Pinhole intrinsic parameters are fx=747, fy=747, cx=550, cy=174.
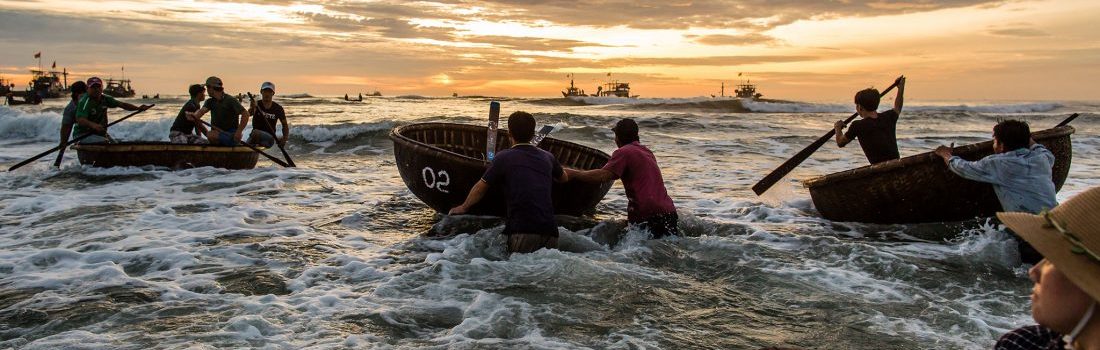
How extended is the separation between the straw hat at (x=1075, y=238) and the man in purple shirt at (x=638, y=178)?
510 cm

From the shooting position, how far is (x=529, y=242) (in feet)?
21.1

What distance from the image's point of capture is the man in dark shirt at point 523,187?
624 centimetres

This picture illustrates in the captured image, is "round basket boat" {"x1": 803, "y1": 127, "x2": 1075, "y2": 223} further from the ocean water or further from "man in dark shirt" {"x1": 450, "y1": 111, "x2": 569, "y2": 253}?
"man in dark shirt" {"x1": 450, "y1": 111, "x2": 569, "y2": 253}

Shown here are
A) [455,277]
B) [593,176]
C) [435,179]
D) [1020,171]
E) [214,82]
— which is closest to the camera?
[455,277]

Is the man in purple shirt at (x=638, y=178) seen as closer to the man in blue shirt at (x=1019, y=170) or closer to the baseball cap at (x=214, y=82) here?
the man in blue shirt at (x=1019, y=170)

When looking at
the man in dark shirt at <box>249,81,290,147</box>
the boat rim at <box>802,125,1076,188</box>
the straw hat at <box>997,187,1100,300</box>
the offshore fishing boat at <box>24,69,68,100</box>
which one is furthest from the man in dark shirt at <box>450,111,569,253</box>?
the offshore fishing boat at <box>24,69,68,100</box>

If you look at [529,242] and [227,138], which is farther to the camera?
[227,138]

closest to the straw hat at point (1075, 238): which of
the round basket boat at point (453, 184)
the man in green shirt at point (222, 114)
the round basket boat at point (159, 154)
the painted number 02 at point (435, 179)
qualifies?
the round basket boat at point (453, 184)

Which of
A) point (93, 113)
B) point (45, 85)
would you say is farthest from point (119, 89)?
point (93, 113)

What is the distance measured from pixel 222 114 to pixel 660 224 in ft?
27.4

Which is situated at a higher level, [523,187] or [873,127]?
[873,127]

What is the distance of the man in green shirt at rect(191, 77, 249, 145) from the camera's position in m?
12.0

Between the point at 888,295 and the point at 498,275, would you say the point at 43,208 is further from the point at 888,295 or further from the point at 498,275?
the point at 888,295

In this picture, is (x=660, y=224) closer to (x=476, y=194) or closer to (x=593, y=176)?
(x=593, y=176)
